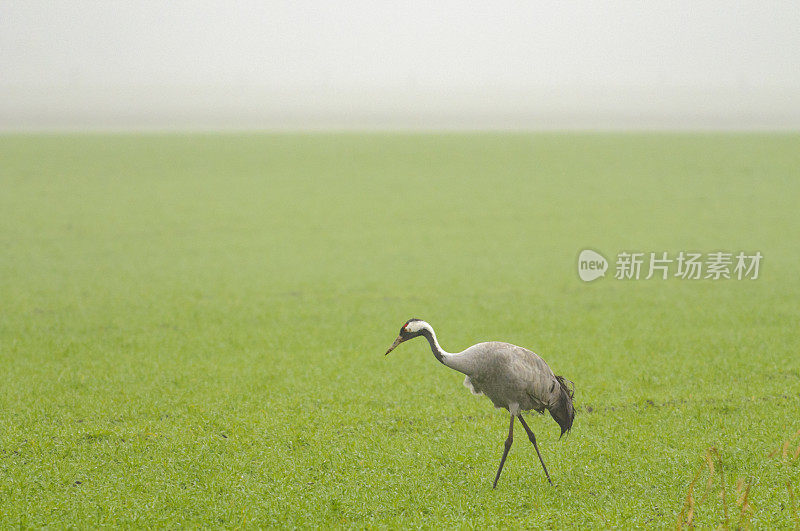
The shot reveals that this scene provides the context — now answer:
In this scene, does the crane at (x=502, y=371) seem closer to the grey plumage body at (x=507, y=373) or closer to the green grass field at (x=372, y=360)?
the grey plumage body at (x=507, y=373)

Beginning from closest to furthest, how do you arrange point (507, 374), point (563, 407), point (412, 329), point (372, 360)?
1. point (412, 329)
2. point (507, 374)
3. point (563, 407)
4. point (372, 360)

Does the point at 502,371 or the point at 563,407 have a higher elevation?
the point at 502,371

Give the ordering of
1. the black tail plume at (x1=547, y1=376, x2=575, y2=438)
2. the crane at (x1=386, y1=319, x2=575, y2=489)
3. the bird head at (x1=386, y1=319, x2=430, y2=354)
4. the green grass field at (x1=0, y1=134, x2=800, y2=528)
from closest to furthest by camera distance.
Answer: the bird head at (x1=386, y1=319, x2=430, y2=354), the crane at (x1=386, y1=319, x2=575, y2=489), the green grass field at (x1=0, y1=134, x2=800, y2=528), the black tail plume at (x1=547, y1=376, x2=575, y2=438)

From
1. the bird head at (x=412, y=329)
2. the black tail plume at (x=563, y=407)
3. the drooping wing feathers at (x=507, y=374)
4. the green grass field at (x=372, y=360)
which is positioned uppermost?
the bird head at (x=412, y=329)

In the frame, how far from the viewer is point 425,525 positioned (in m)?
7.30

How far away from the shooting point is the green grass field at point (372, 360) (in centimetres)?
793

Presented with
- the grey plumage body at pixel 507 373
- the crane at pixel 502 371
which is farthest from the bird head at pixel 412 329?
the grey plumage body at pixel 507 373

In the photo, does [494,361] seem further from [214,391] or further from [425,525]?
[214,391]

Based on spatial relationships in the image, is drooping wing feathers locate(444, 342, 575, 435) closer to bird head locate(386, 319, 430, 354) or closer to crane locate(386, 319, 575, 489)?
crane locate(386, 319, 575, 489)

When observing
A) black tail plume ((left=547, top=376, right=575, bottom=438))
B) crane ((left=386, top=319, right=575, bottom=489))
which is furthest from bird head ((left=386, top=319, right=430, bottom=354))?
black tail plume ((left=547, top=376, right=575, bottom=438))

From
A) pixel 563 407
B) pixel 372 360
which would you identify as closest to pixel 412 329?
pixel 563 407

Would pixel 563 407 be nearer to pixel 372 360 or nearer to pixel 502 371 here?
pixel 502 371

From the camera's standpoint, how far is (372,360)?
13.2 meters

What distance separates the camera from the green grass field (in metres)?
7.93
